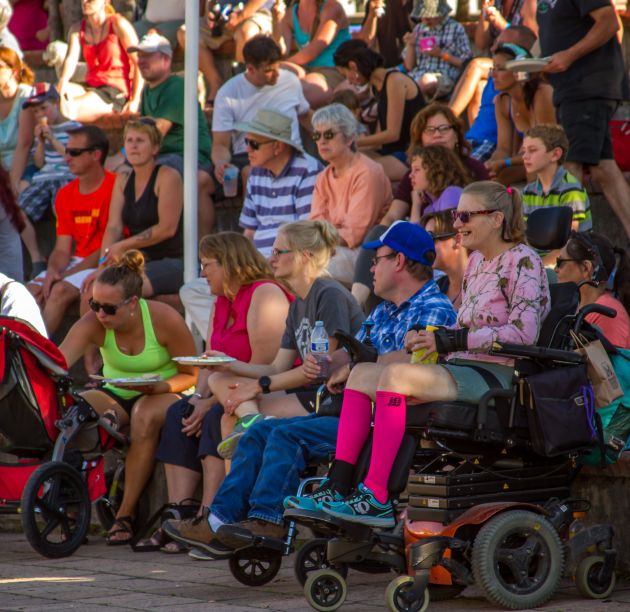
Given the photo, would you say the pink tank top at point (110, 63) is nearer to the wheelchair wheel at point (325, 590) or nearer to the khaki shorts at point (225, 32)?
the khaki shorts at point (225, 32)

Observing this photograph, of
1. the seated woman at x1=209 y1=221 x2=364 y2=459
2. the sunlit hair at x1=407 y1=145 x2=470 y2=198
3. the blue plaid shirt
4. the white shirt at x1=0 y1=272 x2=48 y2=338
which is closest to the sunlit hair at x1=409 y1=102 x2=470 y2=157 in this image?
the sunlit hair at x1=407 y1=145 x2=470 y2=198

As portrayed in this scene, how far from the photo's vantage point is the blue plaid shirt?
6.11 metres

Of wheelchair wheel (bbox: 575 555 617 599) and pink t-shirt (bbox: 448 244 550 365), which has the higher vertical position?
pink t-shirt (bbox: 448 244 550 365)

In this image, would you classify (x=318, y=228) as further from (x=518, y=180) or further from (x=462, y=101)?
(x=462, y=101)

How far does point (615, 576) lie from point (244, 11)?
7.72 m

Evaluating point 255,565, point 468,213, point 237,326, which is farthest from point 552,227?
point 237,326

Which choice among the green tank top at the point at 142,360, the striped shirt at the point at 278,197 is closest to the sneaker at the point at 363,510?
the green tank top at the point at 142,360

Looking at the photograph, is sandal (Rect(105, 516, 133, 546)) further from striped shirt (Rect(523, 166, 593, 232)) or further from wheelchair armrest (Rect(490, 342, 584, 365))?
wheelchair armrest (Rect(490, 342, 584, 365))

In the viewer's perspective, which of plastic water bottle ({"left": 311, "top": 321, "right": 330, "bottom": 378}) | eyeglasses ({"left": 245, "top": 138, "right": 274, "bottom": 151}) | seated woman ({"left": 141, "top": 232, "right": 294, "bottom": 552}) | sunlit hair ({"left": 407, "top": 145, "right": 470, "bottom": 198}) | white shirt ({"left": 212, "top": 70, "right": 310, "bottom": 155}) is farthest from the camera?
white shirt ({"left": 212, "top": 70, "right": 310, "bottom": 155})

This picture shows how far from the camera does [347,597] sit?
5.64 metres

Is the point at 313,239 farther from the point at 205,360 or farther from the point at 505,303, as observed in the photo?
the point at 505,303

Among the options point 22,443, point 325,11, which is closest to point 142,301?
point 22,443

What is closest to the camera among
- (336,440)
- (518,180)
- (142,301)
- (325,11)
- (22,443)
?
(336,440)

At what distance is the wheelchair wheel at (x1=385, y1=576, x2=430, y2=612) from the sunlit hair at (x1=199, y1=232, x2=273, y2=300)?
2433 mm
